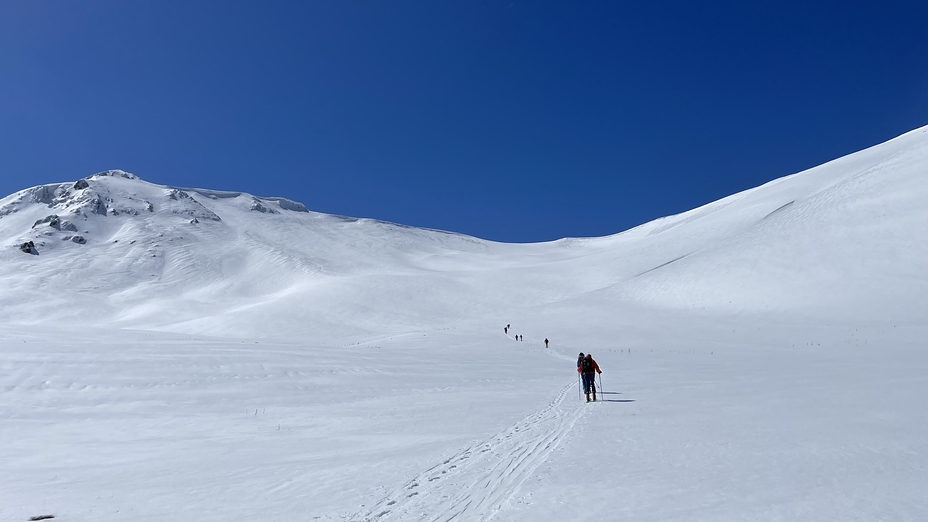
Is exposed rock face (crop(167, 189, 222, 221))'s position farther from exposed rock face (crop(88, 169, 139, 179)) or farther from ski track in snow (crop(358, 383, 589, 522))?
ski track in snow (crop(358, 383, 589, 522))

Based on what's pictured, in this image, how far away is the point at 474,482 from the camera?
25.7 feet

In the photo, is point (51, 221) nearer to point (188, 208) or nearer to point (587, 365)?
point (188, 208)

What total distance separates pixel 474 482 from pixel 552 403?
7983 millimetres

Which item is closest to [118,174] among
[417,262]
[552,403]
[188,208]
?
[188,208]

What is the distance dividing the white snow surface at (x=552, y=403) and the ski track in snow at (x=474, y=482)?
54 millimetres

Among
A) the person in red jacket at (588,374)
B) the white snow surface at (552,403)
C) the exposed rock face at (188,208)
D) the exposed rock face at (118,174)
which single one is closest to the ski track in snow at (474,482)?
the white snow surface at (552,403)

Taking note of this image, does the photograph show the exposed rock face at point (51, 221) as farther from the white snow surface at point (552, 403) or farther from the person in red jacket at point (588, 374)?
the person in red jacket at point (588, 374)

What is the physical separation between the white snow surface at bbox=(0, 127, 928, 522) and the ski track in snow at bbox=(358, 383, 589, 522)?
54 mm

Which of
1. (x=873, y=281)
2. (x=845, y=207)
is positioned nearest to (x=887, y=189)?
(x=845, y=207)

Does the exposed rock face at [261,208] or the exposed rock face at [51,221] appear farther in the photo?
the exposed rock face at [261,208]

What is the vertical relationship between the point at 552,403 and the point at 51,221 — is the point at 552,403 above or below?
below

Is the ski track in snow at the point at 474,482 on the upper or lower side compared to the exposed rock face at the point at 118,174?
lower

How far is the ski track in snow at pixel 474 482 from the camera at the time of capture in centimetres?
676

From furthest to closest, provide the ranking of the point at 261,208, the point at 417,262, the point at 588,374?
1. the point at 261,208
2. the point at 417,262
3. the point at 588,374
